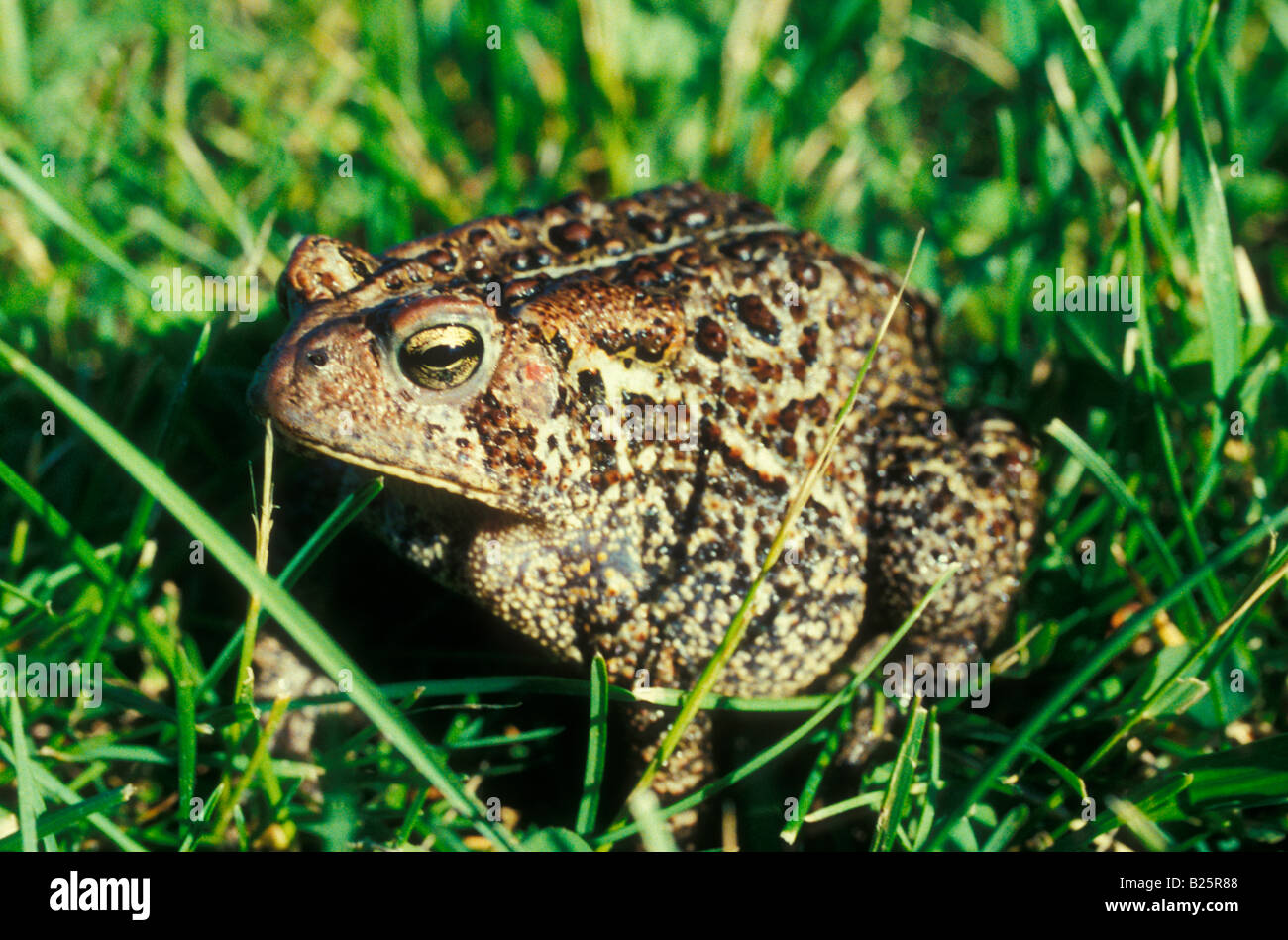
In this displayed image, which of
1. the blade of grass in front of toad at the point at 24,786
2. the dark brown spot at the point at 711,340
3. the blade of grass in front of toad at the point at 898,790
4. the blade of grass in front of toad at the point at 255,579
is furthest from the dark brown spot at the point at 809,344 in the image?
the blade of grass in front of toad at the point at 24,786

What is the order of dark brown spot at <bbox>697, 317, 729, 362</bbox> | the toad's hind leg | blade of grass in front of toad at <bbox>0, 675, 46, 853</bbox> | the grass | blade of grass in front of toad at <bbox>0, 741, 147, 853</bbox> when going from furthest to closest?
the toad's hind leg → dark brown spot at <bbox>697, 317, 729, 362</bbox> → the grass → blade of grass in front of toad at <bbox>0, 741, 147, 853</bbox> → blade of grass in front of toad at <bbox>0, 675, 46, 853</bbox>

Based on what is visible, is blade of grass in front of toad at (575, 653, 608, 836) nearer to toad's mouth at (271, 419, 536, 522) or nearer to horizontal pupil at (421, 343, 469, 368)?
toad's mouth at (271, 419, 536, 522)

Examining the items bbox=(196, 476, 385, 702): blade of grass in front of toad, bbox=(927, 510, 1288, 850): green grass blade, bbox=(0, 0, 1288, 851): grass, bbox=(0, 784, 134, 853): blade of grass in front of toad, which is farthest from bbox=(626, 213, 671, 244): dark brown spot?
bbox=(0, 784, 134, 853): blade of grass in front of toad

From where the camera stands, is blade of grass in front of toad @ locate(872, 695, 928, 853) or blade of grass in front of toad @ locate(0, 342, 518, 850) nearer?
blade of grass in front of toad @ locate(0, 342, 518, 850)

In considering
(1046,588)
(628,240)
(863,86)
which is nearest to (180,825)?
(628,240)

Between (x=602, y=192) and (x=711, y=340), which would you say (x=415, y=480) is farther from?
(x=602, y=192)
